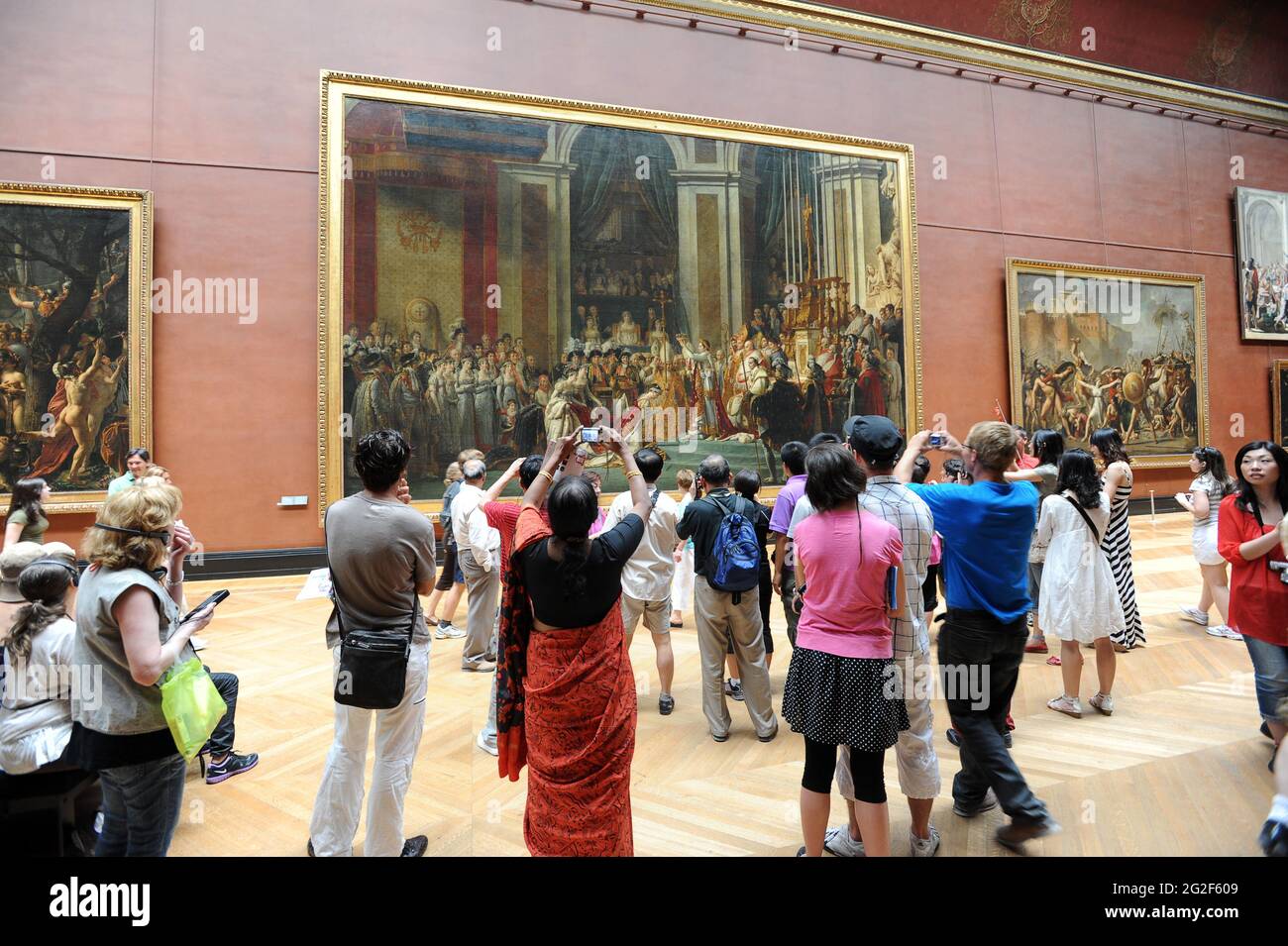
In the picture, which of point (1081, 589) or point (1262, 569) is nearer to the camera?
point (1262, 569)

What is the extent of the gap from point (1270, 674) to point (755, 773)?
2689mm

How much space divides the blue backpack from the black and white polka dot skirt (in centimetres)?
160

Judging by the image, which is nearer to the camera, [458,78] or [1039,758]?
[1039,758]

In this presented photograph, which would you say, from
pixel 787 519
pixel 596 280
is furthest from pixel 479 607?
pixel 596 280

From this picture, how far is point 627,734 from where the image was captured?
2393 mm

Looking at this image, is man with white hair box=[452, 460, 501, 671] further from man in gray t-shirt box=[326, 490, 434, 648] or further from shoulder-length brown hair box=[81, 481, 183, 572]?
shoulder-length brown hair box=[81, 481, 183, 572]

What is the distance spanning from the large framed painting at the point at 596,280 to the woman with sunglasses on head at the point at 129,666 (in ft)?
23.8

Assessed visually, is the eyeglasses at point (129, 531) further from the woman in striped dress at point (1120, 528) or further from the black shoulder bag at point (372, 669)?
the woman in striped dress at point (1120, 528)

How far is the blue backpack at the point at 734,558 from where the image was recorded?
4.25m

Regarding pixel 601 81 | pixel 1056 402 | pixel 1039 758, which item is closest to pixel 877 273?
pixel 1056 402

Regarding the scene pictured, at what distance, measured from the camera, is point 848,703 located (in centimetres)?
253

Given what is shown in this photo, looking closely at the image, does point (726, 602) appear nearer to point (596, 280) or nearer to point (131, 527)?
point (131, 527)
